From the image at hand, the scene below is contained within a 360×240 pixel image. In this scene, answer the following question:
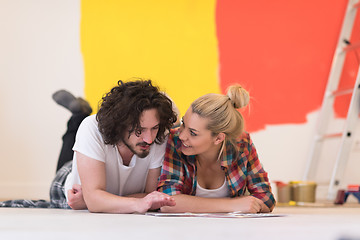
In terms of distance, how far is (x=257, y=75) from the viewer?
385 cm

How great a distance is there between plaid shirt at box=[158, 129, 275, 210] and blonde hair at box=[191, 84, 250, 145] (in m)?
0.07

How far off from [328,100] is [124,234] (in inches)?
124

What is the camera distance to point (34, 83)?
143 inches

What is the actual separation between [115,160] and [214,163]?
1.31 feet

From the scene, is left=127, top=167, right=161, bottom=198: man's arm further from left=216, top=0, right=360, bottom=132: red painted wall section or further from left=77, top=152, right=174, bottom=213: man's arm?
left=216, top=0, right=360, bottom=132: red painted wall section

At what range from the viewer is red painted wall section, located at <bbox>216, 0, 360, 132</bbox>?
12.6 feet

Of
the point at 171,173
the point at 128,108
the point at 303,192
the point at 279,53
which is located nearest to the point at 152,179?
the point at 171,173

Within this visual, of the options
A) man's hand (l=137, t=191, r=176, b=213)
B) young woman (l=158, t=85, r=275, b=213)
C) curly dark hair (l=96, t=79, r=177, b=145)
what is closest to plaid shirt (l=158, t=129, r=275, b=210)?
young woman (l=158, t=85, r=275, b=213)

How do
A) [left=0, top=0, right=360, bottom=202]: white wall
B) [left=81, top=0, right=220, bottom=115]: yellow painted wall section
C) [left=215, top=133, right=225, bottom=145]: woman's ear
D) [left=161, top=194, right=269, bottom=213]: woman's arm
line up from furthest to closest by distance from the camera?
1. [left=81, top=0, right=220, bottom=115]: yellow painted wall section
2. [left=0, top=0, right=360, bottom=202]: white wall
3. [left=215, top=133, right=225, bottom=145]: woman's ear
4. [left=161, top=194, right=269, bottom=213]: woman's arm

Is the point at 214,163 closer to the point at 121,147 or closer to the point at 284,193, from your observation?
the point at 121,147

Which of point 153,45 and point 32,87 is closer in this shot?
point 32,87

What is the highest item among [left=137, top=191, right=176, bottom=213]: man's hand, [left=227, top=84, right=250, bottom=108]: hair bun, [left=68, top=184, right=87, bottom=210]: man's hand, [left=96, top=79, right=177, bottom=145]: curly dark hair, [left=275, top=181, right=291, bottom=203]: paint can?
[left=227, top=84, right=250, bottom=108]: hair bun

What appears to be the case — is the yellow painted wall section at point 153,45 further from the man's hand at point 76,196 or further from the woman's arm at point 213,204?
the woman's arm at point 213,204

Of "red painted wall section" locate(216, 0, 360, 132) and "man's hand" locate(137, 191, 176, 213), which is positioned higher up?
"red painted wall section" locate(216, 0, 360, 132)
